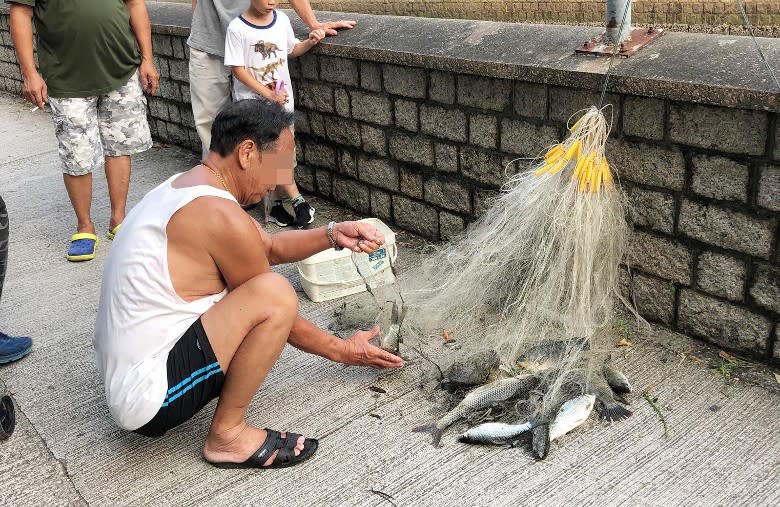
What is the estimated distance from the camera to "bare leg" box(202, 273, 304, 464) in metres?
2.97

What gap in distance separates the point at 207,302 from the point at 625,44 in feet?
7.52

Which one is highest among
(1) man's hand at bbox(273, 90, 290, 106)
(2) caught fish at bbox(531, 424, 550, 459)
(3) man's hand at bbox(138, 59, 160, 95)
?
(3) man's hand at bbox(138, 59, 160, 95)

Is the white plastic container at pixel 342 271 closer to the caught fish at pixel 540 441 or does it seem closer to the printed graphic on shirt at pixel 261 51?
the printed graphic on shirt at pixel 261 51

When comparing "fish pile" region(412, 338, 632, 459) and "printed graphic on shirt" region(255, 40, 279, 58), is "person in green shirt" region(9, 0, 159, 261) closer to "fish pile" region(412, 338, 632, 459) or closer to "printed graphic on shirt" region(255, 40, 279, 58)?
"printed graphic on shirt" region(255, 40, 279, 58)

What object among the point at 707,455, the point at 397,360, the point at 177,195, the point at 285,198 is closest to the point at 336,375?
the point at 397,360

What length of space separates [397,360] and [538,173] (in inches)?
43.4

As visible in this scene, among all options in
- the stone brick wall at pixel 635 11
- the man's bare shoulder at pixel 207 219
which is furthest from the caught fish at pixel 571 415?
the stone brick wall at pixel 635 11

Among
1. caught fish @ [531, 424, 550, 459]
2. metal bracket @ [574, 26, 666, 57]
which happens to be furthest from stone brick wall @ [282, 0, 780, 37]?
caught fish @ [531, 424, 550, 459]

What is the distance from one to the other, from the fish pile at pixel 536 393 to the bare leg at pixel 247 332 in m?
0.73

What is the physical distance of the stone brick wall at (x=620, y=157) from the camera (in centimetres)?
339

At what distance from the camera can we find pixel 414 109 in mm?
4895

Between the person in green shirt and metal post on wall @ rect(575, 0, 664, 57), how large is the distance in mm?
3086

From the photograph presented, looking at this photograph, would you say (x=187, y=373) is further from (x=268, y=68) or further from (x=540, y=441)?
(x=268, y=68)

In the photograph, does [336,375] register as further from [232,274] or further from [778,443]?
[778,443]
